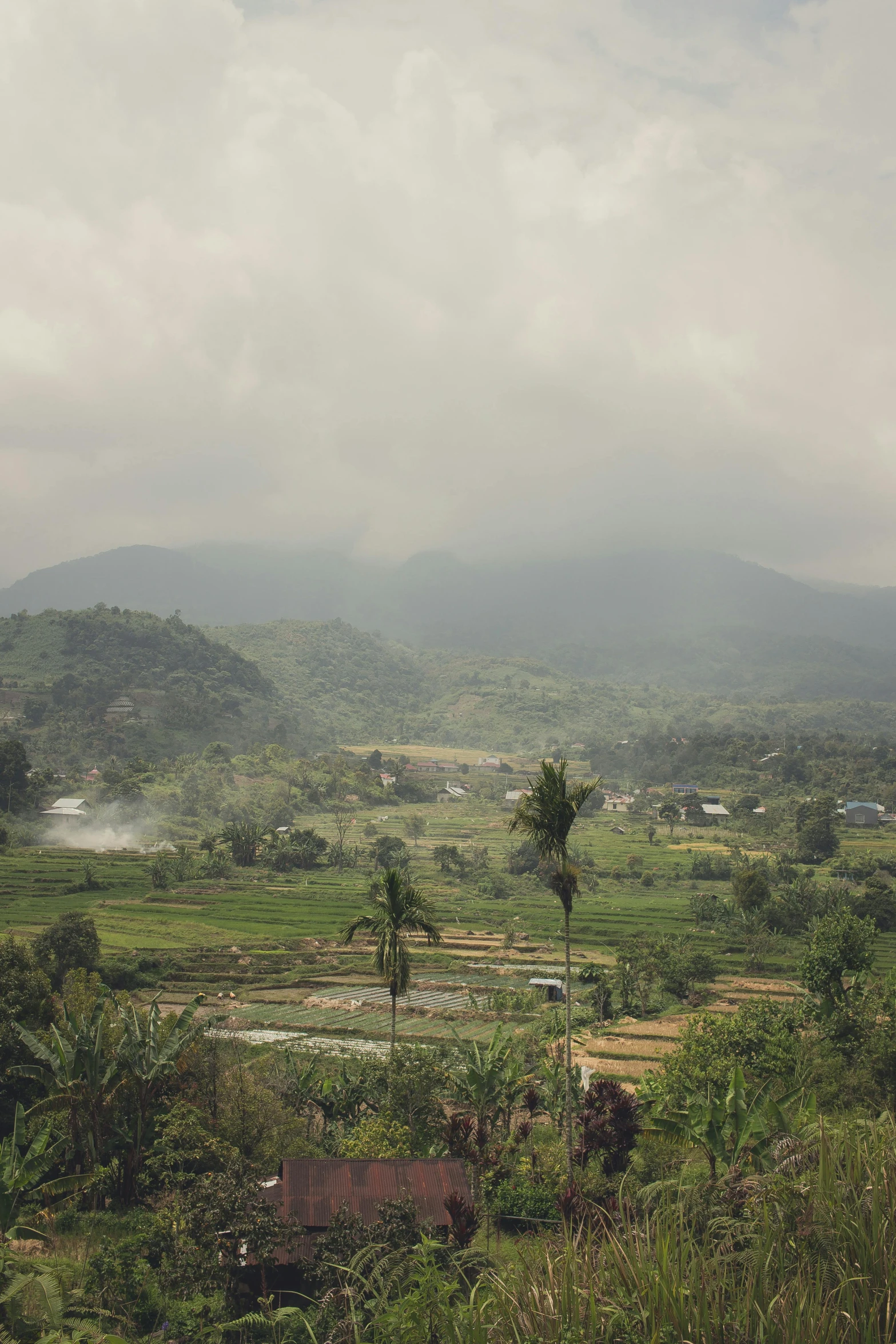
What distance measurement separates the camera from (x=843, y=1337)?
543 centimetres

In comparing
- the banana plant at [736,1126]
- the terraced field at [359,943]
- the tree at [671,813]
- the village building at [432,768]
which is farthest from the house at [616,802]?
the banana plant at [736,1126]

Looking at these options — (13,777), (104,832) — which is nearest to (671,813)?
(104,832)

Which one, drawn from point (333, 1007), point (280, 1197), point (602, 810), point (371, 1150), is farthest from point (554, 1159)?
point (602, 810)

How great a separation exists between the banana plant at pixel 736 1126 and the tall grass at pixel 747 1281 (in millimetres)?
7888

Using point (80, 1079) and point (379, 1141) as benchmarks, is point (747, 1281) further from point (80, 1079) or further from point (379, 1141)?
point (80, 1079)

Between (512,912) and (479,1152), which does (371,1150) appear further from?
(512,912)

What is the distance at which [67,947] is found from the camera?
1517 inches

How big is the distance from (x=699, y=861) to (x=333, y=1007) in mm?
43941

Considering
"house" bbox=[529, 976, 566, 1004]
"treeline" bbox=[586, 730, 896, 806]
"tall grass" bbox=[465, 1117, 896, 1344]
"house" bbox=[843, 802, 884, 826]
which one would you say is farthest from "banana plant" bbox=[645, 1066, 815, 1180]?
"treeline" bbox=[586, 730, 896, 806]

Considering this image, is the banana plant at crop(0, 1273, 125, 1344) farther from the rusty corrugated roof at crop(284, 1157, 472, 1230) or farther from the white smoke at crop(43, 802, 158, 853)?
the white smoke at crop(43, 802, 158, 853)

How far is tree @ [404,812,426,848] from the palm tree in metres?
77.8

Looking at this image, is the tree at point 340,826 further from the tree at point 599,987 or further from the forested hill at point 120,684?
the tree at point 599,987

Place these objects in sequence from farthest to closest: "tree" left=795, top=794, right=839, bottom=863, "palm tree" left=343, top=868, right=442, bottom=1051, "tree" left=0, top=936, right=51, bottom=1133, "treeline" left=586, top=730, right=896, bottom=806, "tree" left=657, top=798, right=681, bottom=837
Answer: "treeline" left=586, top=730, right=896, bottom=806, "tree" left=657, top=798, right=681, bottom=837, "tree" left=795, top=794, right=839, bottom=863, "palm tree" left=343, top=868, right=442, bottom=1051, "tree" left=0, top=936, right=51, bottom=1133

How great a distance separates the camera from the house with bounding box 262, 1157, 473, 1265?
1359 cm
